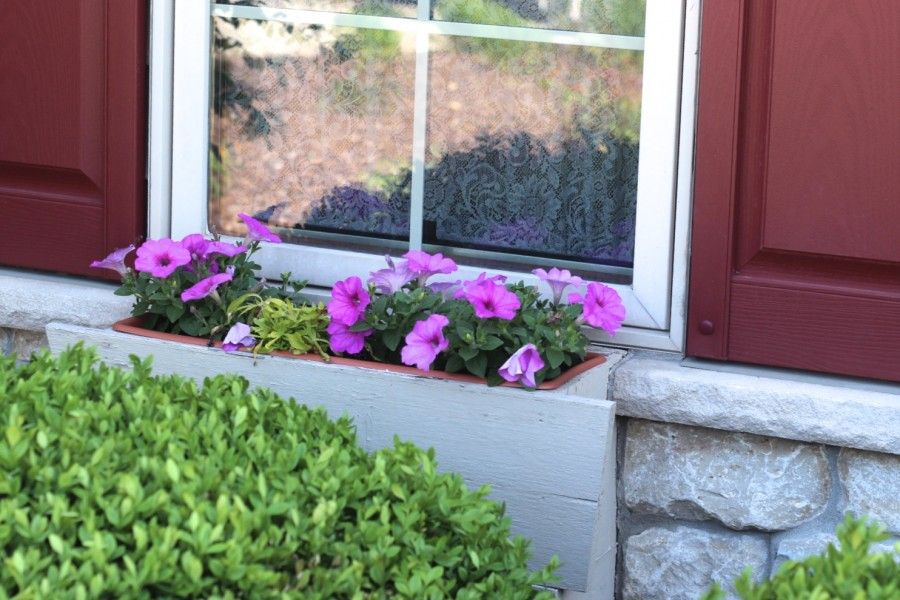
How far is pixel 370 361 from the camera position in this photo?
8.62 ft

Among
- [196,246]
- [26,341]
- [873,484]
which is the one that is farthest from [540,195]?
[26,341]

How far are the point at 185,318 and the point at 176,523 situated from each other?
1.10m

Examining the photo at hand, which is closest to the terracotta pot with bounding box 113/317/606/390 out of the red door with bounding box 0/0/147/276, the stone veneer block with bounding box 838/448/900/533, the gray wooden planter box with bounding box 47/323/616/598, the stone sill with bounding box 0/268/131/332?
the gray wooden planter box with bounding box 47/323/616/598

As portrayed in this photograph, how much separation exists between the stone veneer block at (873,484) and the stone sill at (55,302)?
1576 mm

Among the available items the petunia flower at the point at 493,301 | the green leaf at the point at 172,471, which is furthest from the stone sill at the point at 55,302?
the green leaf at the point at 172,471

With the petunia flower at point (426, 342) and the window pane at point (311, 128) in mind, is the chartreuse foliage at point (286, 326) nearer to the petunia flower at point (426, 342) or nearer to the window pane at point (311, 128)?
the petunia flower at point (426, 342)

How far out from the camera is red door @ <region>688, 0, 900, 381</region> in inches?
98.2

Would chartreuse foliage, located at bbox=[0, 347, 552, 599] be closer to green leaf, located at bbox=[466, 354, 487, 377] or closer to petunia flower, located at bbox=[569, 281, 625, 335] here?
green leaf, located at bbox=[466, 354, 487, 377]

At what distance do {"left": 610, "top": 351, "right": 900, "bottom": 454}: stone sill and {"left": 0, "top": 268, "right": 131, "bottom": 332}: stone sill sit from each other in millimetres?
1166

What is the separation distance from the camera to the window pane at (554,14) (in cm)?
272

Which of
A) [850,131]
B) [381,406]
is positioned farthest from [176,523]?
[850,131]

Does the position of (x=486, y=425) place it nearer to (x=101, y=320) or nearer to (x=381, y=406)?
(x=381, y=406)

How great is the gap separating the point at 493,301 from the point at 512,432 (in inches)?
9.6

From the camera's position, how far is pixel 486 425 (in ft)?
8.10
